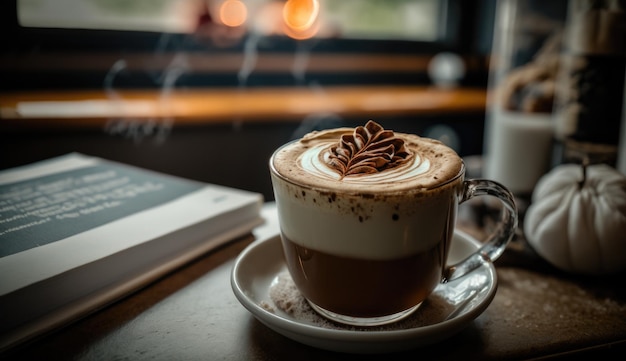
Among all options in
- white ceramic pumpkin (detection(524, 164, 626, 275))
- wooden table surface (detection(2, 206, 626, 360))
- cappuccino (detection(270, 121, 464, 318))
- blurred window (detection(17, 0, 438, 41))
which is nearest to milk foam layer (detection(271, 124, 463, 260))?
cappuccino (detection(270, 121, 464, 318))

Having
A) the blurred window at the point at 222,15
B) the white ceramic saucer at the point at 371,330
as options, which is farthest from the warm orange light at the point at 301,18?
the white ceramic saucer at the point at 371,330

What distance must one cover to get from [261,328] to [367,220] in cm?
18

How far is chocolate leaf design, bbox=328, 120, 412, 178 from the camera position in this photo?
54cm

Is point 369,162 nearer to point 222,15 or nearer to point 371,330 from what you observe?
point 371,330

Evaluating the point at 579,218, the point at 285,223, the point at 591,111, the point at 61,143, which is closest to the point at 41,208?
the point at 285,223

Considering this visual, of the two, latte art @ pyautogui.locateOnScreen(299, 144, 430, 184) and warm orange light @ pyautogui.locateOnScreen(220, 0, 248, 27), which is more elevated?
warm orange light @ pyautogui.locateOnScreen(220, 0, 248, 27)

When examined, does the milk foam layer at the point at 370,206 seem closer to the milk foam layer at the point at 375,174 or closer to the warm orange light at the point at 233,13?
the milk foam layer at the point at 375,174

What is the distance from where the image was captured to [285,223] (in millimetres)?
562

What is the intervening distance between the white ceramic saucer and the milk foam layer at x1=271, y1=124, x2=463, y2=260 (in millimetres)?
79

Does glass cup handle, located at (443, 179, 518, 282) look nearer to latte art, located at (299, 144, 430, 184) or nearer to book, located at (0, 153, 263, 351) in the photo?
latte art, located at (299, 144, 430, 184)

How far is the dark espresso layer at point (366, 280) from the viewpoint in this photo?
0.52 m

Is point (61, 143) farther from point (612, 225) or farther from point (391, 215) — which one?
point (612, 225)

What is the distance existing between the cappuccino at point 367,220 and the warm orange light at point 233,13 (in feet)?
5.09

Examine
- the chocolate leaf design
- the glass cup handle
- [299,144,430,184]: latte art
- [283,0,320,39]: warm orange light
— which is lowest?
the glass cup handle
